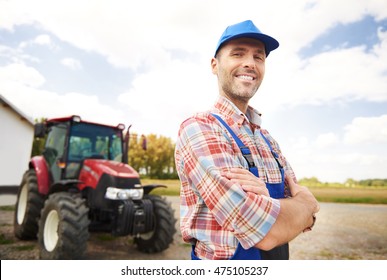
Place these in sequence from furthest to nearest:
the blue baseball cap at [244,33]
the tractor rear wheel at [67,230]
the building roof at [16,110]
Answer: the building roof at [16,110]
the tractor rear wheel at [67,230]
the blue baseball cap at [244,33]

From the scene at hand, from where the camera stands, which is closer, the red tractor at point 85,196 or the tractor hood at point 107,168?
the red tractor at point 85,196

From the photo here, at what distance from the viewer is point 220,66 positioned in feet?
3.76

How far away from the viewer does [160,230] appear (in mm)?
4027

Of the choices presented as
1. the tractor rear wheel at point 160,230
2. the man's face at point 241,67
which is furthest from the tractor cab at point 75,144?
the man's face at point 241,67

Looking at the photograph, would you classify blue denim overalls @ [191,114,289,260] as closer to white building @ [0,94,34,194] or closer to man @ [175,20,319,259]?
man @ [175,20,319,259]

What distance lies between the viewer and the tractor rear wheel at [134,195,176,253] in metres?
4.02

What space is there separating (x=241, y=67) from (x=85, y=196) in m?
3.63

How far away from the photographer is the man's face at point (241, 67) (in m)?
1.10

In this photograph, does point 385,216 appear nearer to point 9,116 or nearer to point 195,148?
point 195,148

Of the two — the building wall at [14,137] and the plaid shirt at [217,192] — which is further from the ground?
the building wall at [14,137]

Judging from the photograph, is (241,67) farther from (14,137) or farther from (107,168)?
(14,137)

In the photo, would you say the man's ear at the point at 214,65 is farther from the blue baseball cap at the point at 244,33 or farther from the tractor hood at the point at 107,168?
the tractor hood at the point at 107,168

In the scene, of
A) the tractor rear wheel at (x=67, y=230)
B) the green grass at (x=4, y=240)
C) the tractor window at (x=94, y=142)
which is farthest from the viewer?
the green grass at (x=4, y=240)

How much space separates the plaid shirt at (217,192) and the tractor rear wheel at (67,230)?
267 centimetres
